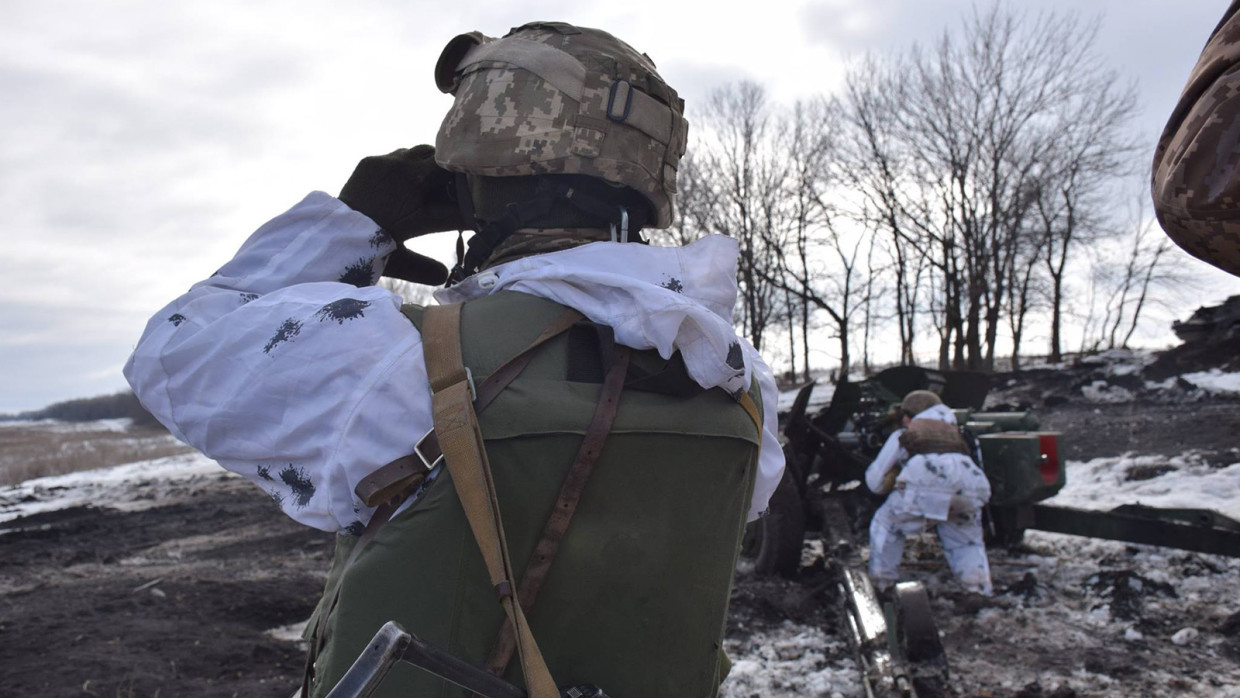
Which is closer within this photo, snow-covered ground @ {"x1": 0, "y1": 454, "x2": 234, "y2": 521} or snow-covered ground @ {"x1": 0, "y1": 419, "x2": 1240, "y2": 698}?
snow-covered ground @ {"x1": 0, "y1": 419, "x2": 1240, "y2": 698}

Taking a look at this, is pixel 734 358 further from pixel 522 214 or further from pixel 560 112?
pixel 560 112

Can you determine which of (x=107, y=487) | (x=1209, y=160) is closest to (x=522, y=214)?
(x=1209, y=160)

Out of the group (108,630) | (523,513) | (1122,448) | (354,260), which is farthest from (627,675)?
(1122,448)

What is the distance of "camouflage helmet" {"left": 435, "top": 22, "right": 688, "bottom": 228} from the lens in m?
1.81

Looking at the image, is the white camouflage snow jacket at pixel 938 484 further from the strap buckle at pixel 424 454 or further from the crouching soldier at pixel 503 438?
the strap buckle at pixel 424 454

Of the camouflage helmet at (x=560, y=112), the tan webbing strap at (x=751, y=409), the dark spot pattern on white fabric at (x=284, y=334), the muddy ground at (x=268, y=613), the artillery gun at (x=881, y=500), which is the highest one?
the camouflage helmet at (x=560, y=112)

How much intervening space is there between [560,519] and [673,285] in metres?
0.47

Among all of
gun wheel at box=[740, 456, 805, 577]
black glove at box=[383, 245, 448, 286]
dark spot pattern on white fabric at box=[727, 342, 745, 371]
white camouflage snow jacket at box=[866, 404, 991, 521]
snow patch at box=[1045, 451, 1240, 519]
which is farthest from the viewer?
snow patch at box=[1045, 451, 1240, 519]

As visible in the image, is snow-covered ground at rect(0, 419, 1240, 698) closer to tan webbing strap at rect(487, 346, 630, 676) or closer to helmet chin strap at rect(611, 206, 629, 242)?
helmet chin strap at rect(611, 206, 629, 242)

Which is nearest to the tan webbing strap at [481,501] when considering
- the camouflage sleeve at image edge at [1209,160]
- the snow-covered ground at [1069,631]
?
the camouflage sleeve at image edge at [1209,160]

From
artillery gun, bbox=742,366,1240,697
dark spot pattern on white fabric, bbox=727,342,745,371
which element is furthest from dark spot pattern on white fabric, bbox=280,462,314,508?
artillery gun, bbox=742,366,1240,697

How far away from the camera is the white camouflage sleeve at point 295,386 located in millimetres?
1327

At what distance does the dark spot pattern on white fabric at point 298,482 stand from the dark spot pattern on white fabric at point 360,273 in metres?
0.50

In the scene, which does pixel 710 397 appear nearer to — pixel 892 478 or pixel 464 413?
pixel 464 413
